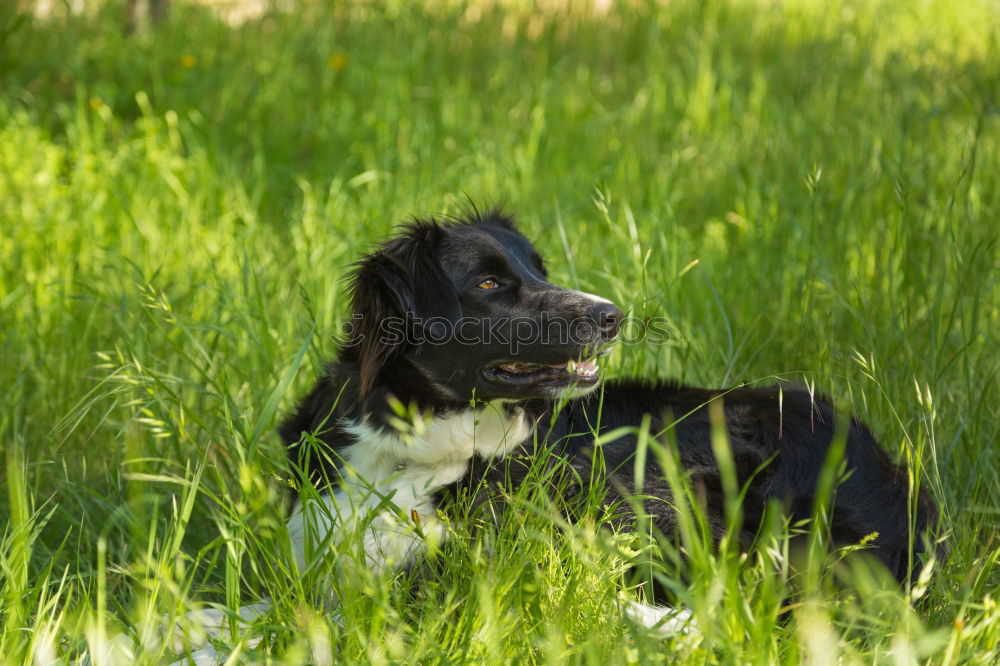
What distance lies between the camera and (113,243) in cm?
421

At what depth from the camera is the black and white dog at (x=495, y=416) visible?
2412 millimetres

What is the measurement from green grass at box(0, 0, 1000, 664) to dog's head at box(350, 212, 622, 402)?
261 mm

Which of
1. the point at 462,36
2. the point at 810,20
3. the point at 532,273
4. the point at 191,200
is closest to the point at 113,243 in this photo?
the point at 191,200

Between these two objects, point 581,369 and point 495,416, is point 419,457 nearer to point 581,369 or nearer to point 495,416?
point 495,416

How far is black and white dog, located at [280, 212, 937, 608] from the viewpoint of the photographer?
2.41 metres

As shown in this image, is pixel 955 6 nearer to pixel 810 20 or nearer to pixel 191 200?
pixel 810 20

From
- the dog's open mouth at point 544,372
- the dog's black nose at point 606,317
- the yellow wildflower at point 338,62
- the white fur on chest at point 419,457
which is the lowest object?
the white fur on chest at point 419,457

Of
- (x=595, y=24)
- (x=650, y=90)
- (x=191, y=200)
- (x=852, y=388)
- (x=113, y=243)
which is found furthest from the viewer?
(x=595, y=24)

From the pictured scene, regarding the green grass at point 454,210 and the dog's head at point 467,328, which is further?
the dog's head at point 467,328

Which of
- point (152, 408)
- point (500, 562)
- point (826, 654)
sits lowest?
point (152, 408)

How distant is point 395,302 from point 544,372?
0.44 meters

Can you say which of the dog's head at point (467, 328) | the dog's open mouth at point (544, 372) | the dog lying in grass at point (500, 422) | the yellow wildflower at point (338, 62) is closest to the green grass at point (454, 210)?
the yellow wildflower at point (338, 62)

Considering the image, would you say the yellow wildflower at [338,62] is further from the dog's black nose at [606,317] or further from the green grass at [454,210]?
the dog's black nose at [606,317]

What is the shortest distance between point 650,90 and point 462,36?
2030 mm
